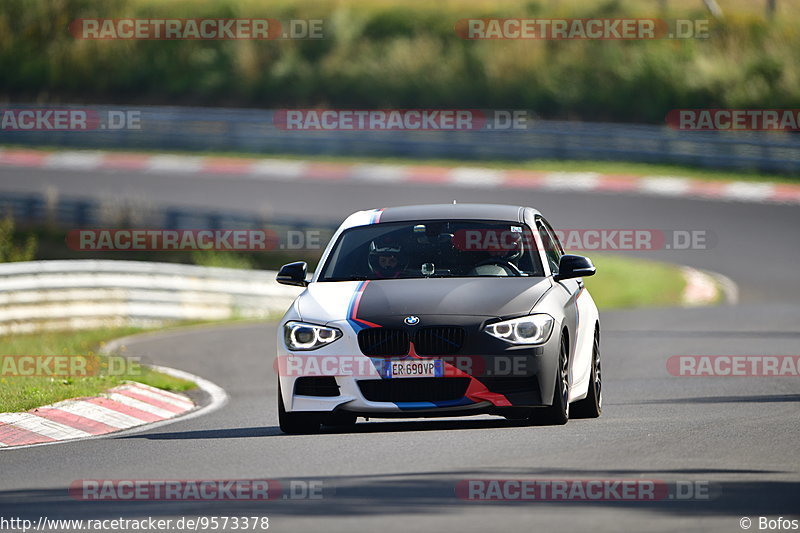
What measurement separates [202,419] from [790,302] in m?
12.8

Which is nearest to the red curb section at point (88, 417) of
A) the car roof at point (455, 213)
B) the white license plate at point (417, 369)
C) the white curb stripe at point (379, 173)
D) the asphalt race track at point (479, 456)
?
the asphalt race track at point (479, 456)

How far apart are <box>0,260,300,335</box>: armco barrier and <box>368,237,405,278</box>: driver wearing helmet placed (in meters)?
11.1

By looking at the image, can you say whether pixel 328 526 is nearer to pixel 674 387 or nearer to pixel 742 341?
pixel 674 387

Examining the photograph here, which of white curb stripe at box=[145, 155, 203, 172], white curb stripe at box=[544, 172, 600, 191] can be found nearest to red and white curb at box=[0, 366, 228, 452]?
white curb stripe at box=[544, 172, 600, 191]

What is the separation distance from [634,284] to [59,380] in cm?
1290

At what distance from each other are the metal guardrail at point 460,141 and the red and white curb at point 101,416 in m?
23.0

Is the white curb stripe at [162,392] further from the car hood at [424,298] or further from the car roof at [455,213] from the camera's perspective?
the car hood at [424,298]

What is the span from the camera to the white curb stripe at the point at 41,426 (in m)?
11.6

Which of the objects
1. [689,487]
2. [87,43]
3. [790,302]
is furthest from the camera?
[87,43]

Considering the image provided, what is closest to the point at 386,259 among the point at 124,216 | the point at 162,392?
the point at 162,392

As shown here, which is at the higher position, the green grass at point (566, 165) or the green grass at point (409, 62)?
the green grass at point (409, 62)

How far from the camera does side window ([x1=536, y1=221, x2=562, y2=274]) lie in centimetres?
1119

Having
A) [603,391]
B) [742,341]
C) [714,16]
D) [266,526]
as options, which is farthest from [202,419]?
[714,16]

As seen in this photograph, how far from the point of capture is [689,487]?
772cm
